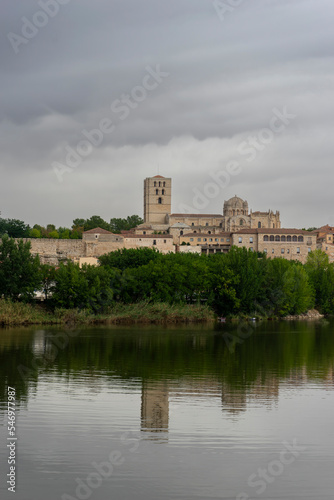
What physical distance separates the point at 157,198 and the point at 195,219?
37.3ft

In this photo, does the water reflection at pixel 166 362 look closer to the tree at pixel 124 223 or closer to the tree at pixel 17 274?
the tree at pixel 17 274

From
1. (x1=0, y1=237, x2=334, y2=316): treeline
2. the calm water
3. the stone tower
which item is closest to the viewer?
the calm water

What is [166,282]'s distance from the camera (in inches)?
1583

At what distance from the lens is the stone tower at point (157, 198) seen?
10150 cm

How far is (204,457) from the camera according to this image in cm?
939

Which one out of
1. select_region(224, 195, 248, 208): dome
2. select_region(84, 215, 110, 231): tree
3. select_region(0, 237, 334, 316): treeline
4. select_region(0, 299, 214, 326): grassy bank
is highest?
select_region(224, 195, 248, 208): dome

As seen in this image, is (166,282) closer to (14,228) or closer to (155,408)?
(155,408)

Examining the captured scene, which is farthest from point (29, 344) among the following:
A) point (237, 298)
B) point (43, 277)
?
point (237, 298)

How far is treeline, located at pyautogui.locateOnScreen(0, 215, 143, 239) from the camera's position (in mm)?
74562

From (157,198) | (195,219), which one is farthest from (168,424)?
(157,198)

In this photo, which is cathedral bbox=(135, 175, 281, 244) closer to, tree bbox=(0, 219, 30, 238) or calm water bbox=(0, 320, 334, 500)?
tree bbox=(0, 219, 30, 238)

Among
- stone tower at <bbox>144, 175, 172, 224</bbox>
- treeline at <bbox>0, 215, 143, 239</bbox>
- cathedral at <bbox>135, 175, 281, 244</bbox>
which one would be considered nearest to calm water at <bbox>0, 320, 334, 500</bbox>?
treeline at <bbox>0, 215, 143, 239</bbox>

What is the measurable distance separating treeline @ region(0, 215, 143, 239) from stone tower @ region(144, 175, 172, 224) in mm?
5071

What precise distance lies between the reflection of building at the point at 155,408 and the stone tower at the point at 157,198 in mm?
85569
